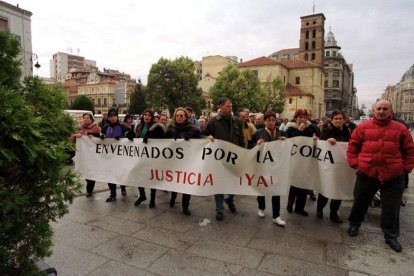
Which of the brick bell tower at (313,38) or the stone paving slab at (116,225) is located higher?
the brick bell tower at (313,38)

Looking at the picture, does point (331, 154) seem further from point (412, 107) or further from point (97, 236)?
point (412, 107)

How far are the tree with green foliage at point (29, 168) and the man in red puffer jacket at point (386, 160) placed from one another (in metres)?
3.55

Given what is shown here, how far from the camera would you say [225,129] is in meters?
5.05

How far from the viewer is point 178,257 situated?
3.48 m

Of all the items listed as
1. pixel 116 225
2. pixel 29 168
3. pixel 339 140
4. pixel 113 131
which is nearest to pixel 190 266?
pixel 116 225

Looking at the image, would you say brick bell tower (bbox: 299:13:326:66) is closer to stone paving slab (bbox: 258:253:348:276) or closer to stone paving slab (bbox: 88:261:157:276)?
stone paving slab (bbox: 258:253:348:276)

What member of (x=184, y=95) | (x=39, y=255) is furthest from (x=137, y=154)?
(x=184, y=95)

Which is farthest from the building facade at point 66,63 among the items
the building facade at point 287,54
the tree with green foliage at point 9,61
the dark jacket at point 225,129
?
the tree with green foliage at point 9,61

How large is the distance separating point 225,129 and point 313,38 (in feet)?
264

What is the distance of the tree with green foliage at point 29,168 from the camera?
6.17 ft

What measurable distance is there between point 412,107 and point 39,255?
153 meters

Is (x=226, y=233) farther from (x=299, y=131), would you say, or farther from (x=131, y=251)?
(x=299, y=131)

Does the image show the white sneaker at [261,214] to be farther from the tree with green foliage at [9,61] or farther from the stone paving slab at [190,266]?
the tree with green foliage at [9,61]

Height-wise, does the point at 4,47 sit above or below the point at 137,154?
above
